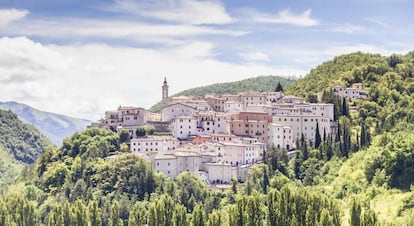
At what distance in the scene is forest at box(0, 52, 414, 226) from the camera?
34562 mm

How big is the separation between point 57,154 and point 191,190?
17.1m

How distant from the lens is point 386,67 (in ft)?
260

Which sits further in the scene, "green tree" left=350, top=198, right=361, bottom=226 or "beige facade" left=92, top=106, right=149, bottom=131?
"beige facade" left=92, top=106, right=149, bottom=131

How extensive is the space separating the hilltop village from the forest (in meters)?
1.42

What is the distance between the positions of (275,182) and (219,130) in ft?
37.1

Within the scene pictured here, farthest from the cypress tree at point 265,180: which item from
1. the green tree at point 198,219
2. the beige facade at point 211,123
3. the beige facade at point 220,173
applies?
the green tree at point 198,219

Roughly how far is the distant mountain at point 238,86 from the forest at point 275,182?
103 feet

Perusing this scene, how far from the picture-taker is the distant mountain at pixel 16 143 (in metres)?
118

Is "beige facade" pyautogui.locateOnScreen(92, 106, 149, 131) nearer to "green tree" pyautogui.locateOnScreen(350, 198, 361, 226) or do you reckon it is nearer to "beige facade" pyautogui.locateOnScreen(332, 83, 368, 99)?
"beige facade" pyautogui.locateOnScreen(332, 83, 368, 99)

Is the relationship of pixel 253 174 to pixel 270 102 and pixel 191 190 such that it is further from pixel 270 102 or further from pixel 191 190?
pixel 270 102

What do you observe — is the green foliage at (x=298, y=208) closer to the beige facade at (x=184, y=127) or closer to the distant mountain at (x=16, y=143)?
the beige facade at (x=184, y=127)

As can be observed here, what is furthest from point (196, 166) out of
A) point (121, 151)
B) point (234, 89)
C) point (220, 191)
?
point (234, 89)

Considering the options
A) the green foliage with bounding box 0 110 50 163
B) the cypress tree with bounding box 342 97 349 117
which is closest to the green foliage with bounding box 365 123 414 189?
the cypress tree with bounding box 342 97 349 117

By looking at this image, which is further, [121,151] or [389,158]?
[121,151]
